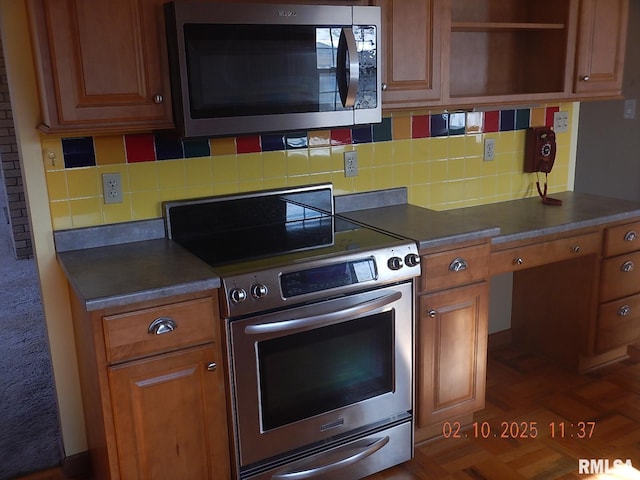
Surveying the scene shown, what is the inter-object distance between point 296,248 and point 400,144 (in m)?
0.90

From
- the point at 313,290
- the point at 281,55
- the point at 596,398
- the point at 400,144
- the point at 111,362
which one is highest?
the point at 281,55

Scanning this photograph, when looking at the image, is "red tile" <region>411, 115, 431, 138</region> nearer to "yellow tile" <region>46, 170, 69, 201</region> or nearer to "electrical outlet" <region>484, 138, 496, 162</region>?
"electrical outlet" <region>484, 138, 496, 162</region>

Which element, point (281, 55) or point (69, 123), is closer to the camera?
point (69, 123)

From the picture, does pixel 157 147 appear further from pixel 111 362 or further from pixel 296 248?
pixel 111 362

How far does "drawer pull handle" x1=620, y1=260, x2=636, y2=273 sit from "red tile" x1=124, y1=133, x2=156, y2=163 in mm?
2175

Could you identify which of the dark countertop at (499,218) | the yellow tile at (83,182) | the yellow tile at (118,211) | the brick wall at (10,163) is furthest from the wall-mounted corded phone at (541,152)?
the brick wall at (10,163)

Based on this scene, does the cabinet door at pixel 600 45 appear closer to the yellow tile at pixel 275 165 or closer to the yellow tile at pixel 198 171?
the yellow tile at pixel 275 165

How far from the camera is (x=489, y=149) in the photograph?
304 centimetres

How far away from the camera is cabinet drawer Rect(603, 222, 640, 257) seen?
9.28 ft

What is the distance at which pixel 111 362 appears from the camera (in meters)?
1.81

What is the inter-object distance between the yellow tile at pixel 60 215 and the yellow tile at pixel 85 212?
14 mm

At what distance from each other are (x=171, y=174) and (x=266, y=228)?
425 millimetres

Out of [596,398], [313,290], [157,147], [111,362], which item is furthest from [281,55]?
[596,398]

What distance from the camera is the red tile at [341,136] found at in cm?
263
